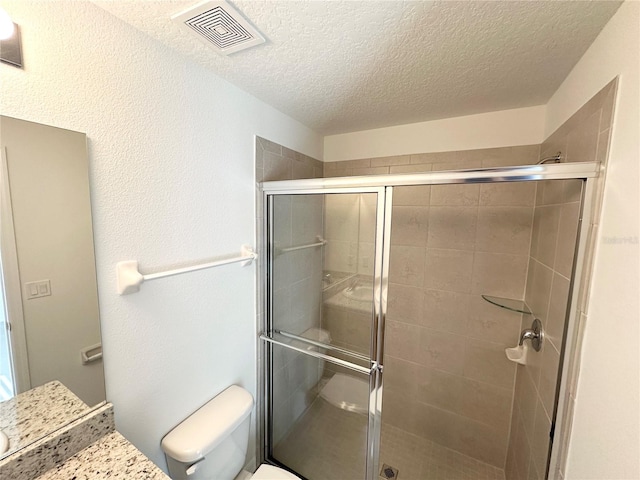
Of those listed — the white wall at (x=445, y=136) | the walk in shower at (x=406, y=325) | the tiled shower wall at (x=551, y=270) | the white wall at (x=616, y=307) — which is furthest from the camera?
the white wall at (x=445, y=136)

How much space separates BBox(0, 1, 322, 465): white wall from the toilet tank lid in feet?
0.18

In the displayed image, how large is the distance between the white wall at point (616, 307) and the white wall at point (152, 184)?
1444mm

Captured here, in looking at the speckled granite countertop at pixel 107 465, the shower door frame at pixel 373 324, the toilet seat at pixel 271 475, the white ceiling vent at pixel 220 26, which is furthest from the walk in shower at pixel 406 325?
the speckled granite countertop at pixel 107 465

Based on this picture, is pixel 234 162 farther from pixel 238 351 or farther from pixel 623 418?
pixel 623 418

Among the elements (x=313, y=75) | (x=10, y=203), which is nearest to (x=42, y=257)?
(x=10, y=203)

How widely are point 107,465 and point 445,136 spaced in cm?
226

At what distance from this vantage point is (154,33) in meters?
Result: 0.94

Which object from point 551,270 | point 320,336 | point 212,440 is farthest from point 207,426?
point 551,270

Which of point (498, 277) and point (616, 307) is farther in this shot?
point (498, 277)

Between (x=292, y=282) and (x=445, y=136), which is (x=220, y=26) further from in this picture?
(x=445, y=136)

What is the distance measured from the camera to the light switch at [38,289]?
0.74 m

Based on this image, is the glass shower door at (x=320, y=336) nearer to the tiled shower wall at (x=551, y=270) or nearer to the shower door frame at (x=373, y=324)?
the shower door frame at (x=373, y=324)

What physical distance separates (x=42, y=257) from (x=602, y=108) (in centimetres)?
183

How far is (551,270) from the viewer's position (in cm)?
121
